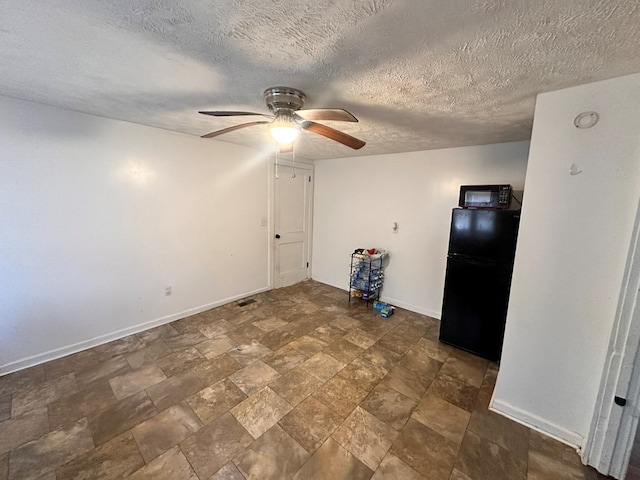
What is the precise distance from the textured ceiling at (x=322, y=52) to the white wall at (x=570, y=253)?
0.24m

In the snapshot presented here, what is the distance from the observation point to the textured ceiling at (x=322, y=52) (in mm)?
982

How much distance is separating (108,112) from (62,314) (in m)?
1.88

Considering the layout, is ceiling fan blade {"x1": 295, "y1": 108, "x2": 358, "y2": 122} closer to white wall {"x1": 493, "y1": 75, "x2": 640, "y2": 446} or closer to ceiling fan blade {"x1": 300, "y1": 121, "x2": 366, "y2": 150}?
ceiling fan blade {"x1": 300, "y1": 121, "x2": 366, "y2": 150}

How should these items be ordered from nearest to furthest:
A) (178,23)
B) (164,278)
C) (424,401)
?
(178,23), (424,401), (164,278)

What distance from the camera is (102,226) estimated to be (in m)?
2.54

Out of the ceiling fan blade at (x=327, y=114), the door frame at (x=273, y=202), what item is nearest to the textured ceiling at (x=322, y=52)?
the ceiling fan blade at (x=327, y=114)

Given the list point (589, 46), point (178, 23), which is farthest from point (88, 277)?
point (589, 46)

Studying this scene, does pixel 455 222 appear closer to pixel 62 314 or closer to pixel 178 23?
pixel 178 23

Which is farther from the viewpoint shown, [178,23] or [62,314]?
[62,314]

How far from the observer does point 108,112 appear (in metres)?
2.28

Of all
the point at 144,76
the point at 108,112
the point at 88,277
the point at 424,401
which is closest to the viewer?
the point at 144,76

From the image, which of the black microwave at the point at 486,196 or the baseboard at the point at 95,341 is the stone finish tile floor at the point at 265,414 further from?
the black microwave at the point at 486,196

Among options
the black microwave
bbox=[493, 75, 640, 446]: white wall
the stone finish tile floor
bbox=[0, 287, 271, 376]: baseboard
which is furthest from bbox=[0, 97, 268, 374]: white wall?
bbox=[493, 75, 640, 446]: white wall

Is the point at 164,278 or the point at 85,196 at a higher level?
the point at 85,196
